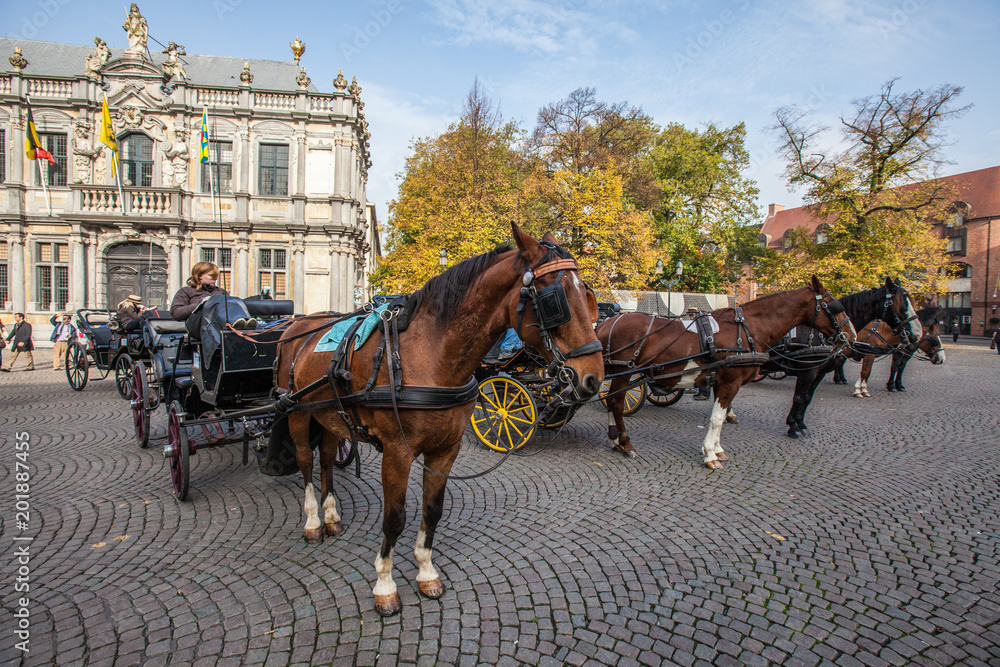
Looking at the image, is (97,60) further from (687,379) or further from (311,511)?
(687,379)

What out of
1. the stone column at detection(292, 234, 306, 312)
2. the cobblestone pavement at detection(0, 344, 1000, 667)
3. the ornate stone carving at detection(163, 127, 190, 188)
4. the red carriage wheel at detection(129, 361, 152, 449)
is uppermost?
the ornate stone carving at detection(163, 127, 190, 188)

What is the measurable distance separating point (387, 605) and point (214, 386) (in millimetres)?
2741

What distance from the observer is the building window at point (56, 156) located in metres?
20.8

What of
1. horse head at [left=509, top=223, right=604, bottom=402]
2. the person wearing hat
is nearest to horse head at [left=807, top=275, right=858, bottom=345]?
horse head at [left=509, top=223, right=604, bottom=402]

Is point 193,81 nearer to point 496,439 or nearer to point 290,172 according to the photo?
point 290,172

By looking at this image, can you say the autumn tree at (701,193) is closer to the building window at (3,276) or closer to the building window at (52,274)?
the building window at (52,274)

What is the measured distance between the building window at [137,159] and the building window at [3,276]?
5.73 metres

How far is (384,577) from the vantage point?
2740 mm

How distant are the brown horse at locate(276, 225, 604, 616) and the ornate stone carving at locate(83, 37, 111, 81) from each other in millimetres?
27382

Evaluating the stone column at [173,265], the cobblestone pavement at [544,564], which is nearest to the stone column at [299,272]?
the stone column at [173,265]

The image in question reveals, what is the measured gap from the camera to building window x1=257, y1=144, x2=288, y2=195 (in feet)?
73.8

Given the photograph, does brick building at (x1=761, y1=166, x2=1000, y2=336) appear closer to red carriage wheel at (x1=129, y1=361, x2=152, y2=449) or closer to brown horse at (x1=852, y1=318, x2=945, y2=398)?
brown horse at (x1=852, y1=318, x2=945, y2=398)

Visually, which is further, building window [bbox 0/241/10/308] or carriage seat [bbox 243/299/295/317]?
building window [bbox 0/241/10/308]

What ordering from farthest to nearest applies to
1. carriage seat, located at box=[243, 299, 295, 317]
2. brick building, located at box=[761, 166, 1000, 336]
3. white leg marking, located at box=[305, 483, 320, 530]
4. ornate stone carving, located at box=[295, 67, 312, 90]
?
brick building, located at box=[761, 166, 1000, 336], ornate stone carving, located at box=[295, 67, 312, 90], carriage seat, located at box=[243, 299, 295, 317], white leg marking, located at box=[305, 483, 320, 530]
